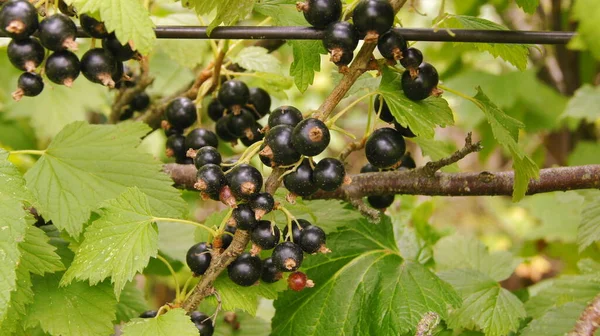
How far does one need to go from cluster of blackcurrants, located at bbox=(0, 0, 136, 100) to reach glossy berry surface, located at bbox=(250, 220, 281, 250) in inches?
16.4

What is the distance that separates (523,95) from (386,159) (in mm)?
2358

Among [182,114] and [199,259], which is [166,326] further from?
[182,114]

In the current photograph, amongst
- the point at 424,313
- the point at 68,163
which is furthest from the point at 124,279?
the point at 424,313

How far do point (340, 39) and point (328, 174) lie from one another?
25 cm

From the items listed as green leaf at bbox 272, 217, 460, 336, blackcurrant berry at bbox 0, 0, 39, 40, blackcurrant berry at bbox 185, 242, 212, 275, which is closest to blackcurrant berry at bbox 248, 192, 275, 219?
blackcurrant berry at bbox 185, 242, 212, 275

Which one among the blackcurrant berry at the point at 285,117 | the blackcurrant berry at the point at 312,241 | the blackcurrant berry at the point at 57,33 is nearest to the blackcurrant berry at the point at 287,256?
the blackcurrant berry at the point at 312,241

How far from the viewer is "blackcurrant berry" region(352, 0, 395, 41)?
1.16 metres

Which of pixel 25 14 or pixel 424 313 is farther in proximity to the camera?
pixel 424 313

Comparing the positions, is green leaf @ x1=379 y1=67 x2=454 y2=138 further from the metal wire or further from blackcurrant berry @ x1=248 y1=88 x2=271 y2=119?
blackcurrant berry @ x1=248 y1=88 x2=271 y2=119

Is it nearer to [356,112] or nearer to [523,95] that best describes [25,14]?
[523,95]

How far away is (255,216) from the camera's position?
1146mm

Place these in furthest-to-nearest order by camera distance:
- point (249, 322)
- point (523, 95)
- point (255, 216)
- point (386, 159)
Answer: point (523, 95) → point (249, 322) → point (386, 159) → point (255, 216)

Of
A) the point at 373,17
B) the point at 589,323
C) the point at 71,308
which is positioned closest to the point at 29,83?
the point at 71,308

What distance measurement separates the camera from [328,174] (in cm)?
115
